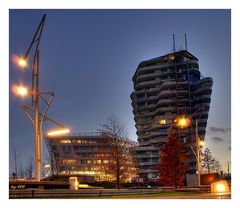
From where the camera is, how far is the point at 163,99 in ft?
230

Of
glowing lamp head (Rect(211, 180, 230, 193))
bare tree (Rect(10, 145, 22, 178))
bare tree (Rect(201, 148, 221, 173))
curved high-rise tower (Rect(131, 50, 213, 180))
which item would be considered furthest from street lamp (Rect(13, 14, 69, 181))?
curved high-rise tower (Rect(131, 50, 213, 180))

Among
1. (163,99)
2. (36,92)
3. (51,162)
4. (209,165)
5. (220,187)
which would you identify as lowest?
(209,165)

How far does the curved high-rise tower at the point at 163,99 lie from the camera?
68.8 metres

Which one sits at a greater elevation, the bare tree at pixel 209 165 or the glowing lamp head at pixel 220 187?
the glowing lamp head at pixel 220 187


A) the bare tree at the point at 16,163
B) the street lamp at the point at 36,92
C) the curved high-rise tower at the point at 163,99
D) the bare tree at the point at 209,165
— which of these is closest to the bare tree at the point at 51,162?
the bare tree at the point at 16,163

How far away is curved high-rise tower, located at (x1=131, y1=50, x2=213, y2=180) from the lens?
68.8 metres

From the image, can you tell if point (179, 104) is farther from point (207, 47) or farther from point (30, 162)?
point (30, 162)

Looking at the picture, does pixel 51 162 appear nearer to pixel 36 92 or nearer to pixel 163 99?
pixel 36 92

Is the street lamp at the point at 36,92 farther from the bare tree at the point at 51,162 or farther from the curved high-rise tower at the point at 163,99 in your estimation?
the curved high-rise tower at the point at 163,99

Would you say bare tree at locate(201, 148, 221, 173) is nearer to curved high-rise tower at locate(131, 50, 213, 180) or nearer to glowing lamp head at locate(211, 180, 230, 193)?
curved high-rise tower at locate(131, 50, 213, 180)

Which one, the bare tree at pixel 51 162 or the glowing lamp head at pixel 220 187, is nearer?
the glowing lamp head at pixel 220 187

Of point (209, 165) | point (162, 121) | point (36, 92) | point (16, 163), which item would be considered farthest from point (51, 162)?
point (162, 121)
